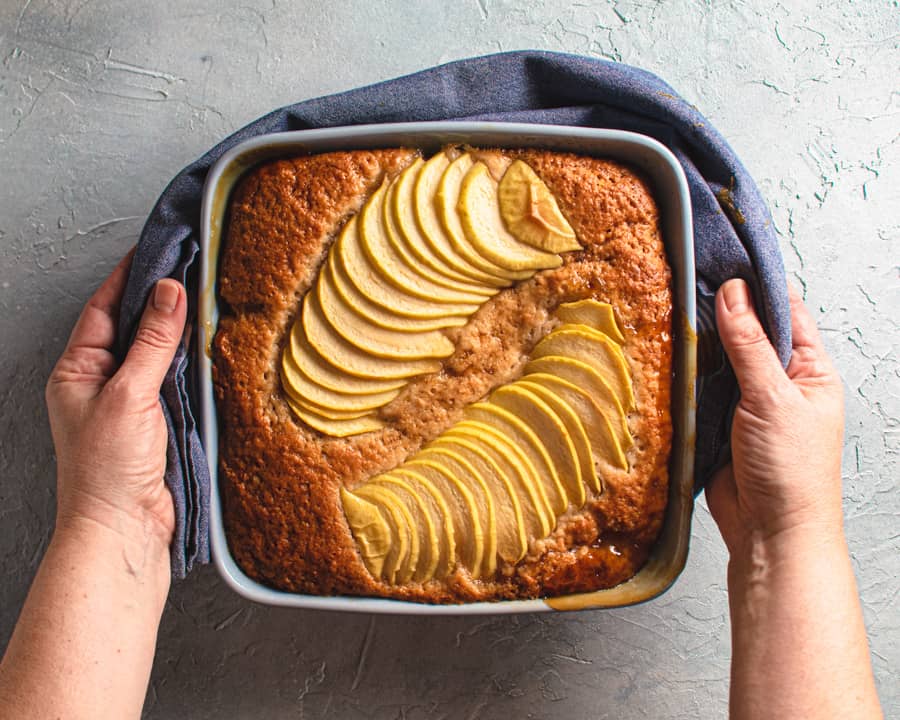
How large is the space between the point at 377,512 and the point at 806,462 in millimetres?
1288

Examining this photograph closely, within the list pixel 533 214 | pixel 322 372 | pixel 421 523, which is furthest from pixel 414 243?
pixel 421 523

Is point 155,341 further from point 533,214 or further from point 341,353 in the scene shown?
point 533,214

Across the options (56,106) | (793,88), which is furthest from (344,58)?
(793,88)

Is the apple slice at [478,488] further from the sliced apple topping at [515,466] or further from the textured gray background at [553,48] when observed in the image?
the textured gray background at [553,48]

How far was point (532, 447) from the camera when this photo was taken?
2.24 m

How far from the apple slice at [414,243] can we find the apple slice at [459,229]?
0.09 feet

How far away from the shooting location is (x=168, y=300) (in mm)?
2289

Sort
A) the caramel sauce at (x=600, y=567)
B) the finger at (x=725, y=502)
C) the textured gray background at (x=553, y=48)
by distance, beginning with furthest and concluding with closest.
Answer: the textured gray background at (x=553, y=48), the finger at (x=725, y=502), the caramel sauce at (x=600, y=567)

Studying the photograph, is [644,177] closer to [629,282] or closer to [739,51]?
[629,282]

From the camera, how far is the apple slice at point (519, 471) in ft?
7.29

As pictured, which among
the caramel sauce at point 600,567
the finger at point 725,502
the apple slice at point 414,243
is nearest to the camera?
the apple slice at point 414,243

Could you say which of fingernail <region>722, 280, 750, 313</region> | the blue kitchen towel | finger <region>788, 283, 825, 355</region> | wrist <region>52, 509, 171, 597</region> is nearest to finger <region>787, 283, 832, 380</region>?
finger <region>788, 283, 825, 355</region>

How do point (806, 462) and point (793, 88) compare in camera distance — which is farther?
point (793, 88)

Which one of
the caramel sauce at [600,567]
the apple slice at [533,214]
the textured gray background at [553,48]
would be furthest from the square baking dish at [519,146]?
the textured gray background at [553,48]
